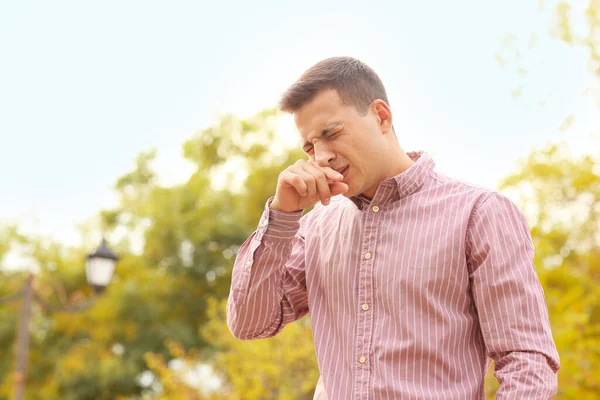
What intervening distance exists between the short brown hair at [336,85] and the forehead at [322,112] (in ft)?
0.05

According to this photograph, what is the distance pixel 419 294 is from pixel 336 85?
24.7 inches

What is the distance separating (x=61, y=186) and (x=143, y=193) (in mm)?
3885

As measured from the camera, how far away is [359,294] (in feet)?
6.23

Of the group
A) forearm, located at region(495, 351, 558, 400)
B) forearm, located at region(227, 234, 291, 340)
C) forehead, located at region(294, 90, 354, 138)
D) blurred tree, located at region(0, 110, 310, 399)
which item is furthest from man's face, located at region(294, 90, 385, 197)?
blurred tree, located at region(0, 110, 310, 399)

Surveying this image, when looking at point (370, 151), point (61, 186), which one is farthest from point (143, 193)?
point (370, 151)

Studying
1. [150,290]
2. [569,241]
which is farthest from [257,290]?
[150,290]

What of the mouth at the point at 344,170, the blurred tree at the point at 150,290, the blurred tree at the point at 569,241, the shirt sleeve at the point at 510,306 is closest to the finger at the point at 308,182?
the mouth at the point at 344,170

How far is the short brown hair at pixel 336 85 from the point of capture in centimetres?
203

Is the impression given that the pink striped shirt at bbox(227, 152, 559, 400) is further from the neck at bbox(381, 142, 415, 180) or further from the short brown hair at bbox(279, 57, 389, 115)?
the short brown hair at bbox(279, 57, 389, 115)

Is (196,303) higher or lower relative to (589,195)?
lower

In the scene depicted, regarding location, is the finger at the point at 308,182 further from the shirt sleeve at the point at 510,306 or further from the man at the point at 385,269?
the shirt sleeve at the point at 510,306

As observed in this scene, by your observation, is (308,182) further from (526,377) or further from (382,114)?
(526,377)

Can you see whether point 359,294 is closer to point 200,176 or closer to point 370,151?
point 370,151

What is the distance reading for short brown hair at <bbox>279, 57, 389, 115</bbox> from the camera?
2.03 meters
